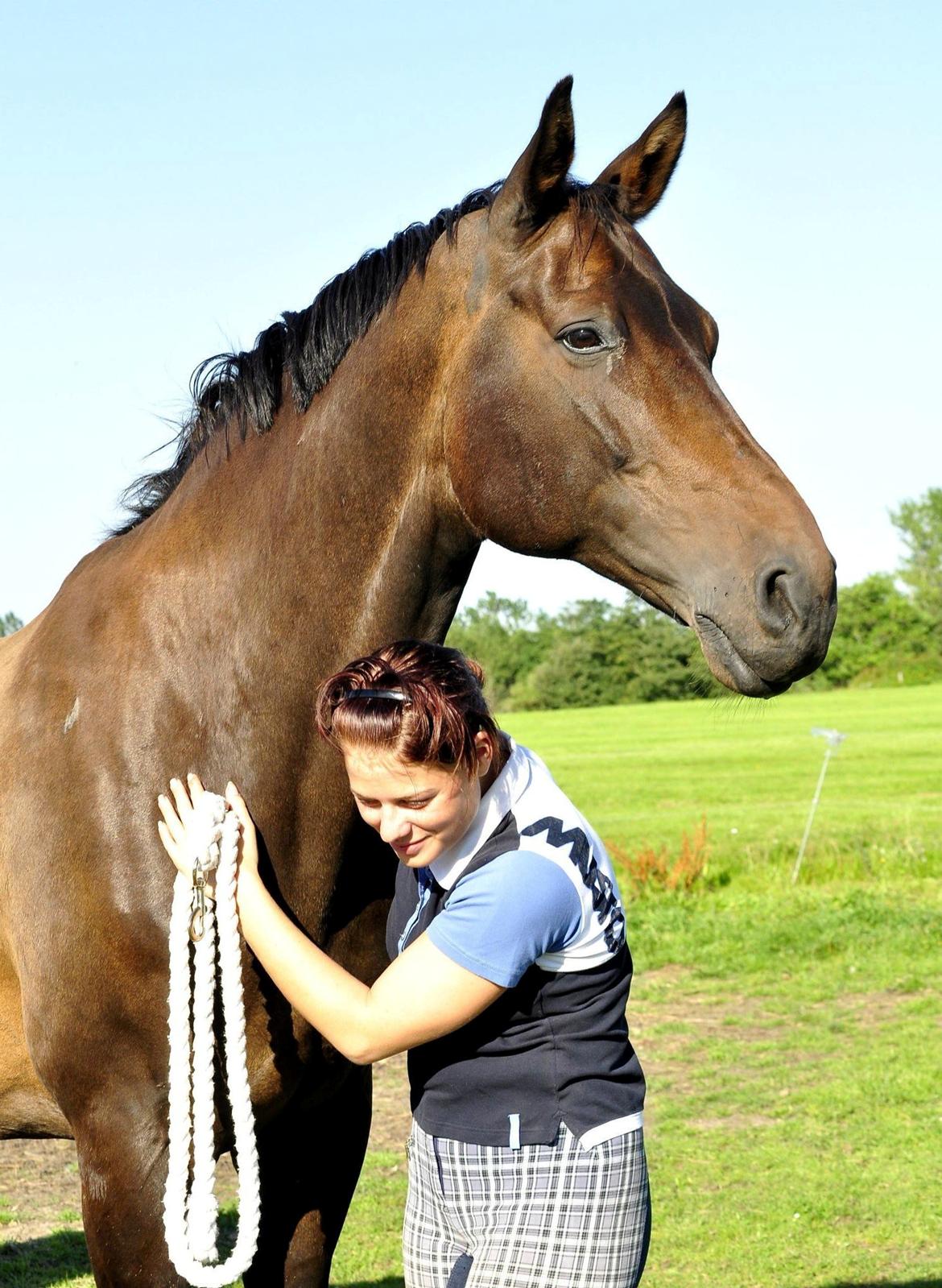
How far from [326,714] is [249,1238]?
1.01 metres

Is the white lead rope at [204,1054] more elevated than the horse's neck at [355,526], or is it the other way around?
the horse's neck at [355,526]

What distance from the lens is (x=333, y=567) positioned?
2.52 metres

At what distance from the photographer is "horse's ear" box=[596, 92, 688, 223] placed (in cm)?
261

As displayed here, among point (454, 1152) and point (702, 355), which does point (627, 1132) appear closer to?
point (454, 1152)

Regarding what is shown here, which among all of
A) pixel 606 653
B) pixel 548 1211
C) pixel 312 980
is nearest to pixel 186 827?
pixel 312 980

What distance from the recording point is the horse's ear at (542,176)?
2270 millimetres

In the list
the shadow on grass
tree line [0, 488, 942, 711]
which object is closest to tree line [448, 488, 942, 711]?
tree line [0, 488, 942, 711]

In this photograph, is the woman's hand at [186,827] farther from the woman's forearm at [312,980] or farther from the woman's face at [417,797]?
the woman's face at [417,797]

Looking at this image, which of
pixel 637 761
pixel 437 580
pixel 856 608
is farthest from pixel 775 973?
pixel 856 608

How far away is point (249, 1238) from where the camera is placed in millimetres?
2330

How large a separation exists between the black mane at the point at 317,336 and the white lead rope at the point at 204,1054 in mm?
912

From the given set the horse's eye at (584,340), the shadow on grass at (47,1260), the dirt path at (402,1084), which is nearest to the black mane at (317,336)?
the horse's eye at (584,340)

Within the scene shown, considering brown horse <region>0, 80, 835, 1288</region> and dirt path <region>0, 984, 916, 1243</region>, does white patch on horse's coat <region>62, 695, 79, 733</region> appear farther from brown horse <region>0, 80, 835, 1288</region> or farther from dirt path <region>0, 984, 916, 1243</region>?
dirt path <region>0, 984, 916, 1243</region>

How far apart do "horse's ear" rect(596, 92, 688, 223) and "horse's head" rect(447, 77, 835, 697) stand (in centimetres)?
16
